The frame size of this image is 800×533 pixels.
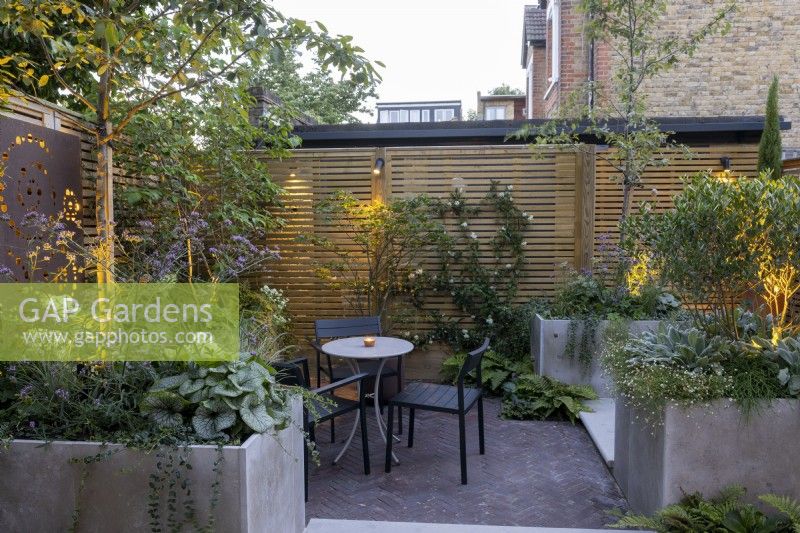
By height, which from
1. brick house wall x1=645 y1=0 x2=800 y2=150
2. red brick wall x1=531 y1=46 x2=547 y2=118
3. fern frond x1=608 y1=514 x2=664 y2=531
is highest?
red brick wall x1=531 y1=46 x2=547 y2=118

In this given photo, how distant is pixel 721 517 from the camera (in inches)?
125

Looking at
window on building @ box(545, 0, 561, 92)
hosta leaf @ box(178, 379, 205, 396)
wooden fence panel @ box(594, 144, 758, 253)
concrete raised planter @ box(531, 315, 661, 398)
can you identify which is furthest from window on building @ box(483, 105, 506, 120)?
hosta leaf @ box(178, 379, 205, 396)

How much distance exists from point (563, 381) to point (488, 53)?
85.3ft

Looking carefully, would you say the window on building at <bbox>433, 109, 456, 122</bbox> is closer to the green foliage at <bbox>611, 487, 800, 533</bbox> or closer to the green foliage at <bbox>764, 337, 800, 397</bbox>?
the green foliage at <bbox>764, 337, 800, 397</bbox>

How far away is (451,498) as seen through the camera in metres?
4.21

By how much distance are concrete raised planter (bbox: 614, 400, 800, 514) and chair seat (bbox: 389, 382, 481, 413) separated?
4.83 feet

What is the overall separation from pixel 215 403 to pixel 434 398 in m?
2.12

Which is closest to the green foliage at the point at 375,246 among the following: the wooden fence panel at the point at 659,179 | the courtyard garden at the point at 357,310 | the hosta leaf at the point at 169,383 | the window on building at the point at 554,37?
the courtyard garden at the point at 357,310

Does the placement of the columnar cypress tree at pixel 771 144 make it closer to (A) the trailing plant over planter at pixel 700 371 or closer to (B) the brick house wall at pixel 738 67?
(B) the brick house wall at pixel 738 67

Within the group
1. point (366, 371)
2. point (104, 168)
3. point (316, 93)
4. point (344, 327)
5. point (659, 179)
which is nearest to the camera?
point (104, 168)

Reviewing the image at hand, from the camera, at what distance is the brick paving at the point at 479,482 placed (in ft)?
13.0

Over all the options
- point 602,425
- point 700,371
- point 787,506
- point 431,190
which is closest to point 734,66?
point 431,190

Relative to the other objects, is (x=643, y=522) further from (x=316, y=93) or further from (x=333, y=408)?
(x=316, y=93)

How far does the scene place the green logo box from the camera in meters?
3.22
